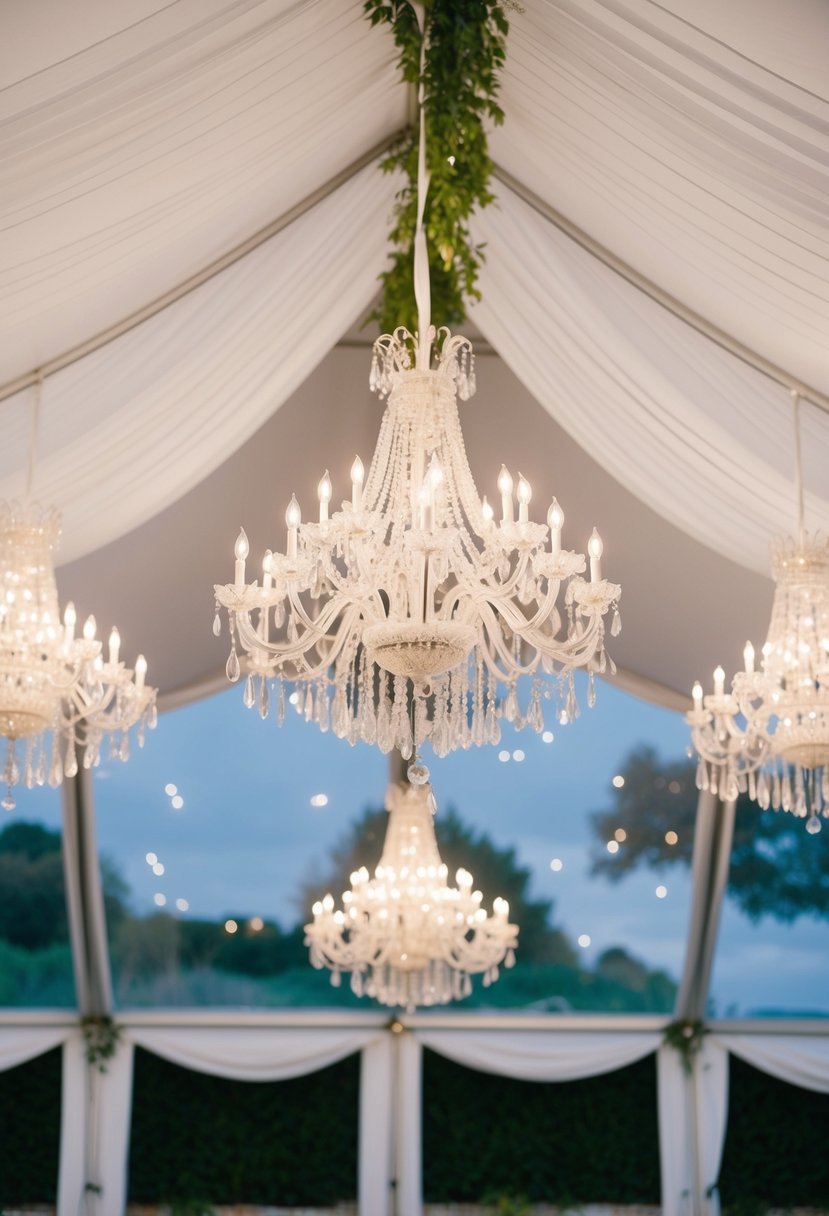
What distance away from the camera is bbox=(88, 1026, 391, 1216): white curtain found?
10109mm

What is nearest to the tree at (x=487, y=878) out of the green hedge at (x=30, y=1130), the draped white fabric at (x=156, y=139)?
the green hedge at (x=30, y=1130)

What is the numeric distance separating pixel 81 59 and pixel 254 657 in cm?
208

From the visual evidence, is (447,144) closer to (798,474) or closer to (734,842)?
(798,474)

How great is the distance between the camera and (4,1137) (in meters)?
10.3

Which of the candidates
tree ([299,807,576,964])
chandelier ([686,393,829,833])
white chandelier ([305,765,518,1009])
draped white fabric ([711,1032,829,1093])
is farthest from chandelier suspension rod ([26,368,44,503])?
draped white fabric ([711,1032,829,1093])

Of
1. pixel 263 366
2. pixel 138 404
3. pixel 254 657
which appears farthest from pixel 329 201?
pixel 254 657

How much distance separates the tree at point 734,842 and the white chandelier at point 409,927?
1.73m

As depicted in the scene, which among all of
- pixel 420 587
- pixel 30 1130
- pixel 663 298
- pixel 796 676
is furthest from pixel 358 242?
pixel 30 1130

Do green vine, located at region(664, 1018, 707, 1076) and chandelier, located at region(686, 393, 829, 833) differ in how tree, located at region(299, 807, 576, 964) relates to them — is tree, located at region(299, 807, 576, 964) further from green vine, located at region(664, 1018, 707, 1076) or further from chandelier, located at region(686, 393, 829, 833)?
chandelier, located at region(686, 393, 829, 833)

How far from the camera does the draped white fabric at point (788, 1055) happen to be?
1030 cm

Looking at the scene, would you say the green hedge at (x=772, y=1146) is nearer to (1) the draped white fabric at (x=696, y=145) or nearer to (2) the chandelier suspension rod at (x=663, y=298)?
(2) the chandelier suspension rod at (x=663, y=298)

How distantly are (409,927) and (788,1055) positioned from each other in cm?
339

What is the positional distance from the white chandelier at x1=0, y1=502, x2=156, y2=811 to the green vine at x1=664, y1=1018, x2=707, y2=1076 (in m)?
6.08

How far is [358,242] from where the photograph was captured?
6.33 m
